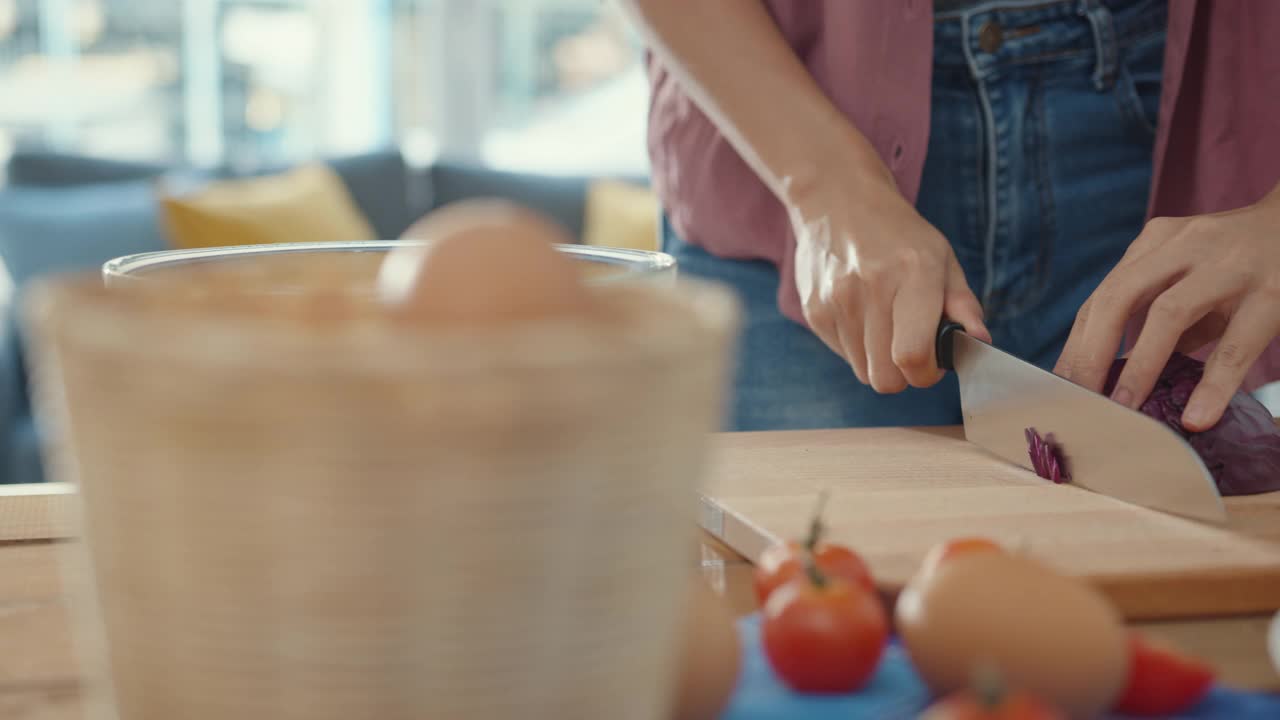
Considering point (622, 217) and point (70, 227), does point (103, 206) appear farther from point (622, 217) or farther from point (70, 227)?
point (622, 217)

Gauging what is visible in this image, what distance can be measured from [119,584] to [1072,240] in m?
1.02

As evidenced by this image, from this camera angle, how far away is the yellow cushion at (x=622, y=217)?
376 cm

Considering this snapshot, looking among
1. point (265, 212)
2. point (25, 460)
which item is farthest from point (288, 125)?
point (25, 460)

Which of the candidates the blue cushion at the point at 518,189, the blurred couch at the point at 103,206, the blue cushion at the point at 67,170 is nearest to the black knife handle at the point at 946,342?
the blurred couch at the point at 103,206

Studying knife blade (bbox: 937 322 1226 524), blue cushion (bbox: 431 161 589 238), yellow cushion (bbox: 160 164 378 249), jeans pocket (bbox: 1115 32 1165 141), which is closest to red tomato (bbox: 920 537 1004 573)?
knife blade (bbox: 937 322 1226 524)

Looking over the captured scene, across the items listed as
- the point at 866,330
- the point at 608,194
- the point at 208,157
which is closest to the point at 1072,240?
the point at 866,330

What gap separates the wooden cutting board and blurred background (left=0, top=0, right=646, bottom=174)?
3.38 metres

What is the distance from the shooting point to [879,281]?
95 cm

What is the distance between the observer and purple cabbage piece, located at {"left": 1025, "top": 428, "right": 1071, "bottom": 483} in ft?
2.92

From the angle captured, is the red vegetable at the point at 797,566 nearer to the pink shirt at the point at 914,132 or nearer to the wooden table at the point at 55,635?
the wooden table at the point at 55,635

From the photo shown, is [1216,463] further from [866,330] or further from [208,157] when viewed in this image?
[208,157]

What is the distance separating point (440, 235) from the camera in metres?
0.34

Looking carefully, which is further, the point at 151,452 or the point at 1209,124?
the point at 1209,124

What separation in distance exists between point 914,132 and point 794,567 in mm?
651
